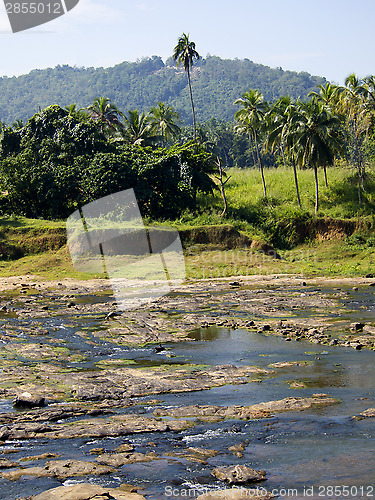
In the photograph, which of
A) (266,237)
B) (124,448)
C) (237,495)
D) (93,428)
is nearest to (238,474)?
(237,495)

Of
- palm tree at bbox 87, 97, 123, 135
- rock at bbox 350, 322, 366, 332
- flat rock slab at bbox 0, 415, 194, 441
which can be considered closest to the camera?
flat rock slab at bbox 0, 415, 194, 441

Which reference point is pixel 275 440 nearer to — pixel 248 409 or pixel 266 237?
pixel 248 409

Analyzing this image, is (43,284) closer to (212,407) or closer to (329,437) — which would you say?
(212,407)

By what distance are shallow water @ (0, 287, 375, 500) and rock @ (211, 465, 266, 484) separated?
0.43 ft

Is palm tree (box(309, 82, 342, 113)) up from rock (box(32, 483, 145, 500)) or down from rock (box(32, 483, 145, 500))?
up

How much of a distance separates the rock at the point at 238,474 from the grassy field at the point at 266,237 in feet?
84.5

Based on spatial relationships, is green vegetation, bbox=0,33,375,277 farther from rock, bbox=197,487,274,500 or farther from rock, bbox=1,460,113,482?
rock, bbox=197,487,274,500

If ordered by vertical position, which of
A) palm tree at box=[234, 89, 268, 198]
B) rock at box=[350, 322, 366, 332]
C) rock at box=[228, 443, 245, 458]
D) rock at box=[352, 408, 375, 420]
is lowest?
rock at box=[350, 322, 366, 332]

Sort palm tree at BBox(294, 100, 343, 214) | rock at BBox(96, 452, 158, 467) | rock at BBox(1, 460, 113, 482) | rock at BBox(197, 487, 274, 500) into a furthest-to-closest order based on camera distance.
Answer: palm tree at BBox(294, 100, 343, 214) → rock at BBox(96, 452, 158, 467) → rock at BBox(1, 460, 113, 482) → rock at BBox(197, 487, 274, 500)

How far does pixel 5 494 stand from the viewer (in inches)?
306

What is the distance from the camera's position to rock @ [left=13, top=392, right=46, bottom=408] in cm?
1139

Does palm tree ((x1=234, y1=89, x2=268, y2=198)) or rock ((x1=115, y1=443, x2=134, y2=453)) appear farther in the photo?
palm tree ((x1=234, y1=89, x2=268, y2=198))

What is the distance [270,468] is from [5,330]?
13715 millimetres

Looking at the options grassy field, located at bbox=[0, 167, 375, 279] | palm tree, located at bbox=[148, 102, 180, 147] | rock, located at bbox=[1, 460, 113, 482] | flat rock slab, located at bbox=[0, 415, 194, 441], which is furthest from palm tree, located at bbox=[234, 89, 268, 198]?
rock, located at bbox=[1, 460, 113, 482]
